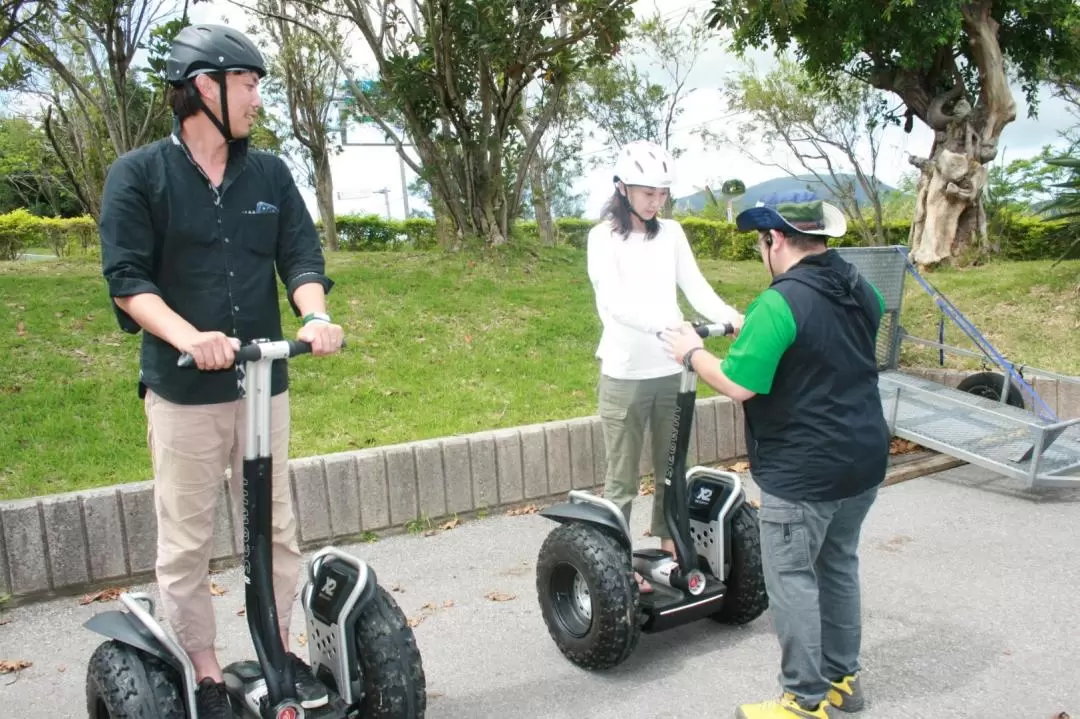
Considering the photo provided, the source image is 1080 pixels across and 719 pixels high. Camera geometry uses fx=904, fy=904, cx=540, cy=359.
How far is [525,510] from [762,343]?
279 centimetres

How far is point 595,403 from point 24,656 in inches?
149

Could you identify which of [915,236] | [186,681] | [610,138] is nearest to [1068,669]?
[186,681]

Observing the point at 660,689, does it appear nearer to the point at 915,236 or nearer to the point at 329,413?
the point at 329,413

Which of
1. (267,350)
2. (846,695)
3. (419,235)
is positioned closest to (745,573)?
(846,695)

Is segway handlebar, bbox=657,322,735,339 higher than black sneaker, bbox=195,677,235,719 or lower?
higher

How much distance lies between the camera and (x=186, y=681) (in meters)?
2.61

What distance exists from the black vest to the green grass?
3.02m

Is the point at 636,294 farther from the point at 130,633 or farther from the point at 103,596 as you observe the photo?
the point at 103,596

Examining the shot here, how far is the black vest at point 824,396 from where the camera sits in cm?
285

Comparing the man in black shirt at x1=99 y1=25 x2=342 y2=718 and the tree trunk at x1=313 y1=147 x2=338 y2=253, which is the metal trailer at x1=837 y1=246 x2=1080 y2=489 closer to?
the man in black shirt at x1=99 y1=25 x2=342 y2=718

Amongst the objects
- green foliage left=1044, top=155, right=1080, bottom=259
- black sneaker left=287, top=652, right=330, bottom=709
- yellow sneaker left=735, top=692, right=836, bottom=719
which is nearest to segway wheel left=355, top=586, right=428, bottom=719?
black sneaker left=287, top=652, right=330, bottom=709

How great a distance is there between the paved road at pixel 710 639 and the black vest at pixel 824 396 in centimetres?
94

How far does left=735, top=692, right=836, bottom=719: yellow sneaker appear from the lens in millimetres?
2979

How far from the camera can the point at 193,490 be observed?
9.04 feet
